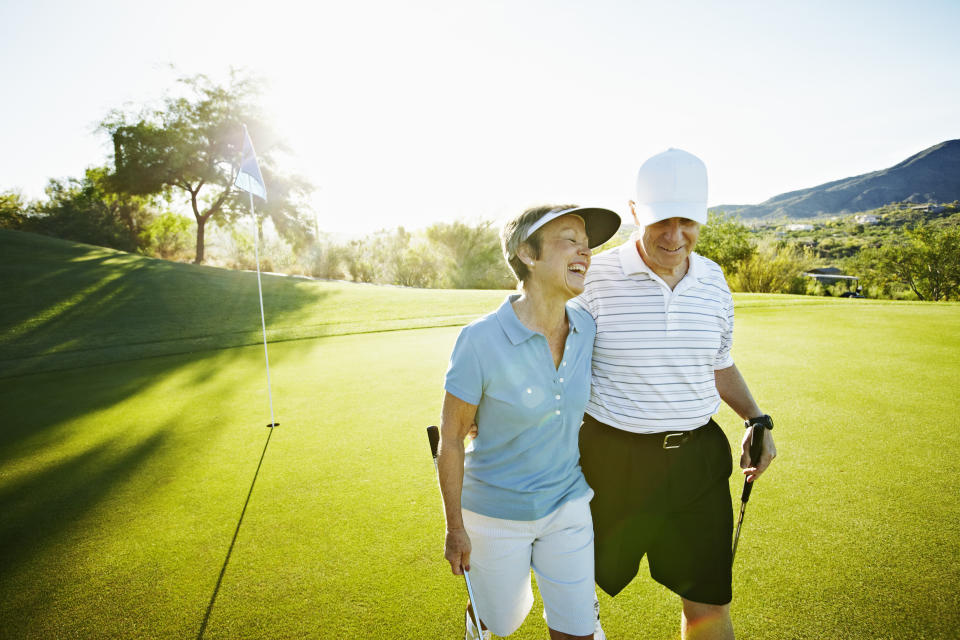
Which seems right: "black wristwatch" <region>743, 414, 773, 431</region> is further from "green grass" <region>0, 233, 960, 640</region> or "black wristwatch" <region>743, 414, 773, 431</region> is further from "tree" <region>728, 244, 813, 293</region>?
"tree" <region>728, 244, 813, 293</region>

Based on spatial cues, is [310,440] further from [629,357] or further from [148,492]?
[629,357]

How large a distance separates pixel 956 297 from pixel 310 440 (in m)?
33.5

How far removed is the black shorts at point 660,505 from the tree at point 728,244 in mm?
20435

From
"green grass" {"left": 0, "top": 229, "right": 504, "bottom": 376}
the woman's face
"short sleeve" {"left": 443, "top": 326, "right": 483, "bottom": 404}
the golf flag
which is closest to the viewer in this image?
"short sleeve" {"left": 443, "top": 326, "right": 483, "bottom": 404}

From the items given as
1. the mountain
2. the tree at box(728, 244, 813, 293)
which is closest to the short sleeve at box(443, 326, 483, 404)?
the tree at box(728, 244, 813, 293)

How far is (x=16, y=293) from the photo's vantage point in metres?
10.0

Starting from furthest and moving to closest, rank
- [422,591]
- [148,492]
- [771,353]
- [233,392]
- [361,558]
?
[771,353] < [233,392] < [148,492] < [361,558] < [422,591]

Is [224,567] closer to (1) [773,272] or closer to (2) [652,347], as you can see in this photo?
(2) [652,347]

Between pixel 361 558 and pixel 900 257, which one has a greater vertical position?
pixel 900 257

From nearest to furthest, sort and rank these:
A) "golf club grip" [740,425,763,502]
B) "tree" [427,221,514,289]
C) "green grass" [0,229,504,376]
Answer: "golf club grip" [740,425,763,502] → "green grass" [0,229,504,376] → "tree" [427,221,514,289]

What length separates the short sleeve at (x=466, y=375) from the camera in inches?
58.6

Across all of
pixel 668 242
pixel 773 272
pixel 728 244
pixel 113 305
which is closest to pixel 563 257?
pixel 668 242

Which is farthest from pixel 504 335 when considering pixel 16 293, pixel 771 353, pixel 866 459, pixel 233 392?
pixel 16 293

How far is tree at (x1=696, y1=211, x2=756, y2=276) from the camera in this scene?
66.6 feet
